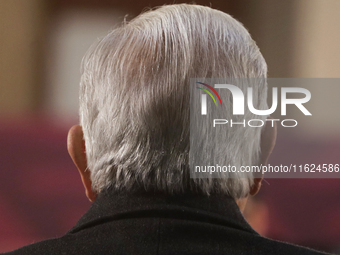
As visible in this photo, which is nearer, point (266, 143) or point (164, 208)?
point (164, 208)

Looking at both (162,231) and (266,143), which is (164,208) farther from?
(266,143)

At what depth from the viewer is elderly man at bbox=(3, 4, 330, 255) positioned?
451 mm

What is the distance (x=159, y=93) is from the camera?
0.49m

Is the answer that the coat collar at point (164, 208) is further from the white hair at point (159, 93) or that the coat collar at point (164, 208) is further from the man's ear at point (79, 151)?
the man's ear at point (79, 151)

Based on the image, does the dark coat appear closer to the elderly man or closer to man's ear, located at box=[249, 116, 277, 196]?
the elderly man

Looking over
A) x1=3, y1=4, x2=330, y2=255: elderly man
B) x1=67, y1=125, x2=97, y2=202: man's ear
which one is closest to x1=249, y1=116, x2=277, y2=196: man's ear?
x1=3, y1=4, x2=330, y2=255: elderly man

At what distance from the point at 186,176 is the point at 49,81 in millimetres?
869

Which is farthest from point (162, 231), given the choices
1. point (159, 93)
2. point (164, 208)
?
point (159, 93)

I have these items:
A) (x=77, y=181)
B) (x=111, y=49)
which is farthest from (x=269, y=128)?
(x=77, y=181)

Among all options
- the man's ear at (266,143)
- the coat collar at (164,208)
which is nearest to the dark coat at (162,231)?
the coat collar at (164,208)

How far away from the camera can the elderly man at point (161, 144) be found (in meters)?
0.45

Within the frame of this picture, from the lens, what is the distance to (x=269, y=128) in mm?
610

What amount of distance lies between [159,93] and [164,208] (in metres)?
0.17

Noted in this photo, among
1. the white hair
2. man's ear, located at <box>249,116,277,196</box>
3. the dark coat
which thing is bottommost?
the dark coat
